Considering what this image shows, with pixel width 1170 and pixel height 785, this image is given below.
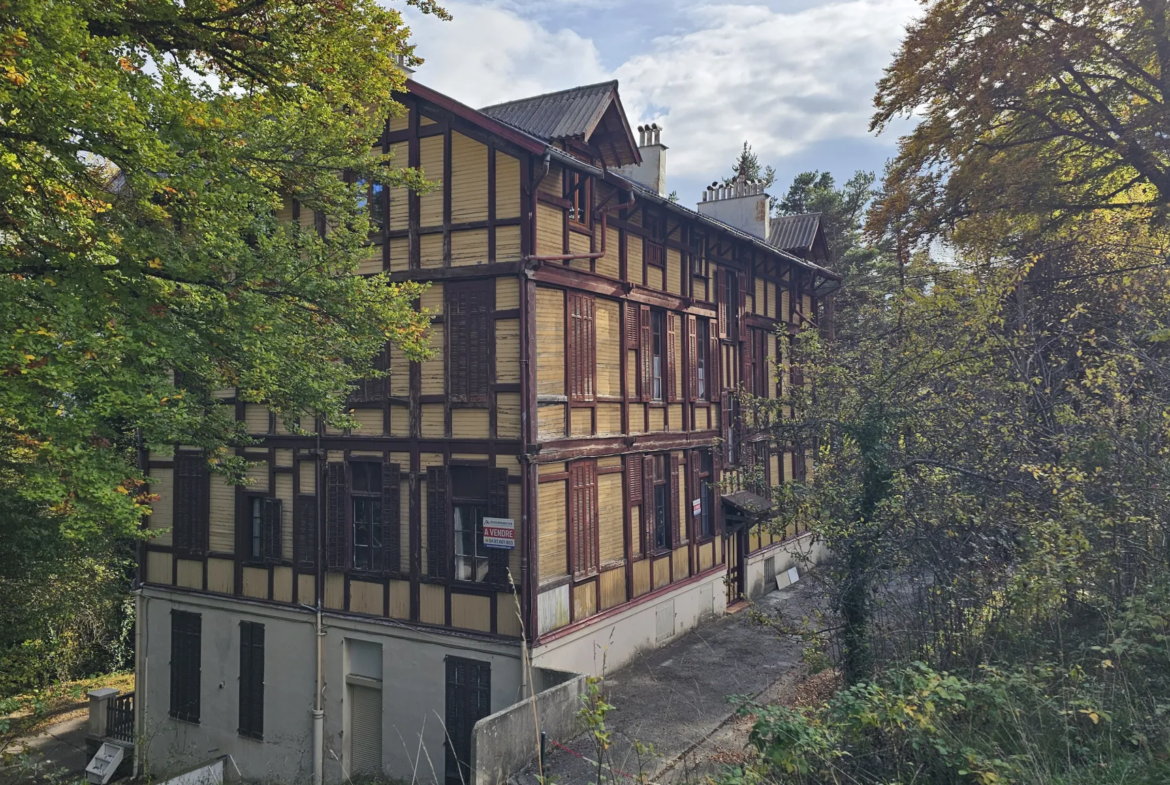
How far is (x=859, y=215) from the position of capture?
121 ft

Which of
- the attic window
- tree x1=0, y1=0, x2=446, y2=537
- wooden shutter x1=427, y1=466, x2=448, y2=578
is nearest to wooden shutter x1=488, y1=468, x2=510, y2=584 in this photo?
wooden shutter x1=427, y1=466, x2=448, y2=578

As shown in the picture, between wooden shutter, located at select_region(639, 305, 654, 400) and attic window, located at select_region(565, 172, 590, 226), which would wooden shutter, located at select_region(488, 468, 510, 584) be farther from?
attic window, located at select_region(565, 172, 590, 226)

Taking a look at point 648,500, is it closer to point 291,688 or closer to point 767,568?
point 767,568

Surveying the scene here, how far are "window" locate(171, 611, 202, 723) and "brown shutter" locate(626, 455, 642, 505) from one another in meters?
8.91

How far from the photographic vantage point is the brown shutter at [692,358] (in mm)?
16891

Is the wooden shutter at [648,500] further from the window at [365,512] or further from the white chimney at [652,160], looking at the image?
the white chimney at [652,160]

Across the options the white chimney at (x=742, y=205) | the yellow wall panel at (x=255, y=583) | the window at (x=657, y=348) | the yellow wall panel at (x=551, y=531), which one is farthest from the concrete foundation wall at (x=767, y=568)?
the yellow wall panel at (x=255, y=583)

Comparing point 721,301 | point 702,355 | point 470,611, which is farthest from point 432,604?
point 721,301

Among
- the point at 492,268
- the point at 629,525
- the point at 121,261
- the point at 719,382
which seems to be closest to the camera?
the point at 121,261

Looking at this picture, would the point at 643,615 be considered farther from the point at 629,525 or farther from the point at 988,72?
the point at 988,72

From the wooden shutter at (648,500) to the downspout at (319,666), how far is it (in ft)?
19.8

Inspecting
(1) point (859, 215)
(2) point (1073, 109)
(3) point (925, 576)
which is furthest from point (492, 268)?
(1) point (859, 215)

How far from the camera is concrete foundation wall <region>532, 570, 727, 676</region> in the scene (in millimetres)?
12492

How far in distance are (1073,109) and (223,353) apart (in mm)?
12398
